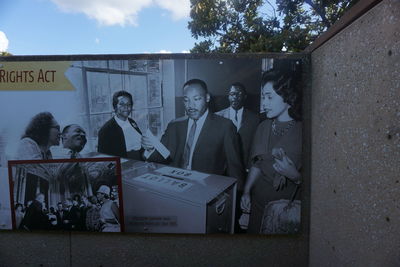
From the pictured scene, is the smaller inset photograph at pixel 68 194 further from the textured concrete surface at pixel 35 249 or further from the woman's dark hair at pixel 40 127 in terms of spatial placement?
the woman's dark hair at pixel 40 127

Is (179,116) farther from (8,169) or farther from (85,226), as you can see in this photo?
(8,169)

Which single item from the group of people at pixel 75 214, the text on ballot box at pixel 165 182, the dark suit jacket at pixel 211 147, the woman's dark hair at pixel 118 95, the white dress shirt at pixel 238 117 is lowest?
the group of people at pixel 75 214

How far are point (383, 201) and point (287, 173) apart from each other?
4.84 feet

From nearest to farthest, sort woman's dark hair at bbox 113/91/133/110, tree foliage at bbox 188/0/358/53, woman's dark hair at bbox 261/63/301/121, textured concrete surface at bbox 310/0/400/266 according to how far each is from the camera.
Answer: textured concrete surface at bbox 310/0/400/266, woman's dark hair at bbox 261/63/301/121, woman's dark hair at bbox 113/91/133/110, tree foliage at bbox 188/0/358/53

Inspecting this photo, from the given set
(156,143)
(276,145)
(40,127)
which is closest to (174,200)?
(156,143)

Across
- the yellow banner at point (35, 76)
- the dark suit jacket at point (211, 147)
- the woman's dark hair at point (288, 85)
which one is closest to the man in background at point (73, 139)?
the yellow banner at point (35, 76)

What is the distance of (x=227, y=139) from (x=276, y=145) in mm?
487

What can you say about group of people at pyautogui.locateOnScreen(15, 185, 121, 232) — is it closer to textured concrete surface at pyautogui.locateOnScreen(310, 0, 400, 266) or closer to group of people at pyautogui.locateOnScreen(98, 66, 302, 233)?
group of people at pyautogui.locateOnScreen(98, 66, 302, 233)

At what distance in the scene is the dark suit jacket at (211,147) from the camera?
3.47 metres

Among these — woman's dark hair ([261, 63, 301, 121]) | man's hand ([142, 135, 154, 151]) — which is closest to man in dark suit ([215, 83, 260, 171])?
woman's dark hair ([261, 63, 301, 121])

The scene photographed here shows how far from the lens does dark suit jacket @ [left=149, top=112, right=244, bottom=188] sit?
3475 mm

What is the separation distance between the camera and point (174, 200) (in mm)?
3494

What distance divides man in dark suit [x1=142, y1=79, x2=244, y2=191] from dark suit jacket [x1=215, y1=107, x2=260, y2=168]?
51mm

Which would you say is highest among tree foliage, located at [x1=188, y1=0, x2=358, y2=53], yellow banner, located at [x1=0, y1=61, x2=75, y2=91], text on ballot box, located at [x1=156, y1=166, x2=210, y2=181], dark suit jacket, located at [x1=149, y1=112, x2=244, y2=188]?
tree foliage, located at [x1=188, y1=0, x2=358, y2=53]
